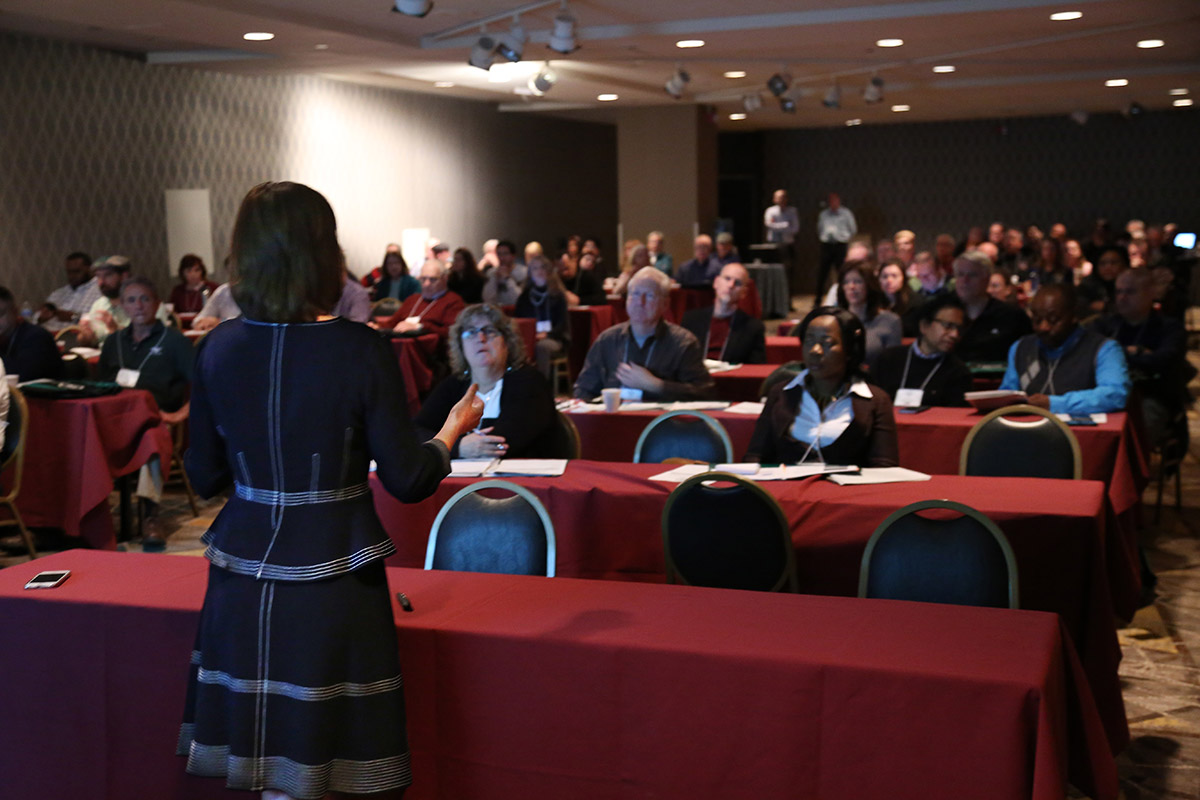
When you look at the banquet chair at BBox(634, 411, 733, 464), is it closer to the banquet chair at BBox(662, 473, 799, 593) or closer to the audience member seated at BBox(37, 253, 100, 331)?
the banquet chair at BBox(662, 473, 799, 593)

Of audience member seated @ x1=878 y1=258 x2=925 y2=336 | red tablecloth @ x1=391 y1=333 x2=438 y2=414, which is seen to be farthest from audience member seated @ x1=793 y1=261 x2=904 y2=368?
red tablecloth @ x1=391 y1=333 x2=438 y2=414

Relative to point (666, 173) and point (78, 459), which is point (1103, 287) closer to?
point (666, 173)

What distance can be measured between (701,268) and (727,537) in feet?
36.9

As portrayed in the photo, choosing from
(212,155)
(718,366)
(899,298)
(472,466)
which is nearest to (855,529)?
(472,466)

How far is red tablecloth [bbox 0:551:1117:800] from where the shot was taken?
6.85 feet

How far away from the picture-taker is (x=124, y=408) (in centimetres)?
588

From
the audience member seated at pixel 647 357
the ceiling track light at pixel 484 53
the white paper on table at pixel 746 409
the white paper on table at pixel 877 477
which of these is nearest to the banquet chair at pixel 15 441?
the audience member seated at pixel 647 357

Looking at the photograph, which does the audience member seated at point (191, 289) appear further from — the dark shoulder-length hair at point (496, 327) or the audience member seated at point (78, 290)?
the dark shoulder-length hair at point (496, 327)

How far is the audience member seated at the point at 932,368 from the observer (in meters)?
5.47

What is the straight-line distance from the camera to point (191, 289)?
11.3 meters

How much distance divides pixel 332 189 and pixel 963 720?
1360cm

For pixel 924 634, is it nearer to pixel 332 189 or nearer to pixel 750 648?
pixel 750 648

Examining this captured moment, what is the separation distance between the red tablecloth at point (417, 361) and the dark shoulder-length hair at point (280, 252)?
262 inches

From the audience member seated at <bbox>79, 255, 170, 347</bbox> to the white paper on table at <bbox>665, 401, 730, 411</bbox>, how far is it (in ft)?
12.9
